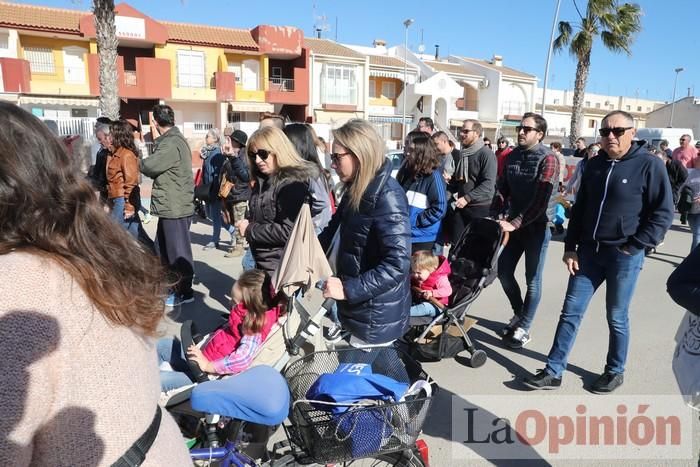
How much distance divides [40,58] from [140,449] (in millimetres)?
31150

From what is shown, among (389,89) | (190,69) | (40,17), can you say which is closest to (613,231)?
(190,69)

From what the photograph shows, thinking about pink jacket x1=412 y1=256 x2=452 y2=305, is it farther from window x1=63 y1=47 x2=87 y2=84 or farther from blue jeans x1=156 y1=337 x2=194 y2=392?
window x1=63 y1=47 x2=87 y2=84

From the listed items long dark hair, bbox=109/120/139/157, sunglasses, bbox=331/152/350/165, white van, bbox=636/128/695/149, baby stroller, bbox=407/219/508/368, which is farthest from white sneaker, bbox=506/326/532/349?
white van, bbox=636/128/695/149

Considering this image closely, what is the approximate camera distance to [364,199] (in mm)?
2764

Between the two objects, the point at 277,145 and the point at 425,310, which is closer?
the point at 277,145

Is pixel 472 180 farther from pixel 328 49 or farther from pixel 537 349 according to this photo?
pixel 328 49

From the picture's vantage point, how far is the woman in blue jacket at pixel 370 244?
8.79 ft

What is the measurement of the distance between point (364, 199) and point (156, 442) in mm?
1786

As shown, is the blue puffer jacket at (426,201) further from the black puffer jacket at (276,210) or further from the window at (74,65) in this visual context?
the window at (74,65)

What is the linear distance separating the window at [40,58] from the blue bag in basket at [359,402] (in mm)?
30308

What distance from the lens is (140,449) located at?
1.13 m

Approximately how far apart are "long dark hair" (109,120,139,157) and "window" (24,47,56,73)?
83.4 feet

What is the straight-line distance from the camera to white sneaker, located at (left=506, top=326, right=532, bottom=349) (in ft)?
15.1

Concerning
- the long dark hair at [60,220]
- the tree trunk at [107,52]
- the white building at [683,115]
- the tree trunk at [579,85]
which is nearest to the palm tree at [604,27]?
the tree trunk at [579,85]
